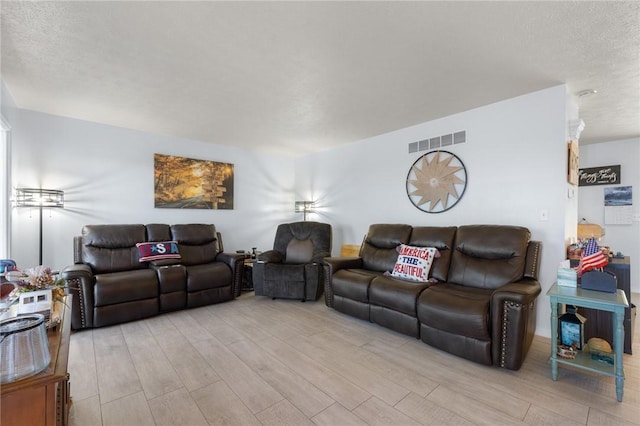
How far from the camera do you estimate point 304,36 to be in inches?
77.6

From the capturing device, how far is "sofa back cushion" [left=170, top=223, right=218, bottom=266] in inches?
156

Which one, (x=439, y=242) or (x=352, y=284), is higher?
(x=439, y=242)

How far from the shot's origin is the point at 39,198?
3.26 metres

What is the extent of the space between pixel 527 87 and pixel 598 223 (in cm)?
335

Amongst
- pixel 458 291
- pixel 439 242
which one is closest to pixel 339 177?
pixel 439 242

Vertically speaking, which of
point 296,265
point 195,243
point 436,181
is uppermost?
point 436,181

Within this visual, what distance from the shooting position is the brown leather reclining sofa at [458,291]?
2.12 metres

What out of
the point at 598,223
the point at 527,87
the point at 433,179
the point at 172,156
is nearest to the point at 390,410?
the point at 433,179

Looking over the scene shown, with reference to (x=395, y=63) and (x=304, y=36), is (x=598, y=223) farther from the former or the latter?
(x=304, y=36)

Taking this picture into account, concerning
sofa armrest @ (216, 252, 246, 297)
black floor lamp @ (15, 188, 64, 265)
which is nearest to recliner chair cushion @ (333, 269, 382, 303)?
sofa armrest @ (216, 252, 246, 297)

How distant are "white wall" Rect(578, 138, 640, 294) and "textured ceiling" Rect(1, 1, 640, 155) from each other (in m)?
1.04

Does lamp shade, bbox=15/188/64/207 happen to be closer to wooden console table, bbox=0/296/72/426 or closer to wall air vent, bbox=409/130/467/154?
wooden console table, bbox=0/296/72/426

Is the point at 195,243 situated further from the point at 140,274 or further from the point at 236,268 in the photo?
the point at 140,274

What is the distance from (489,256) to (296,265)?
93.2 inches
